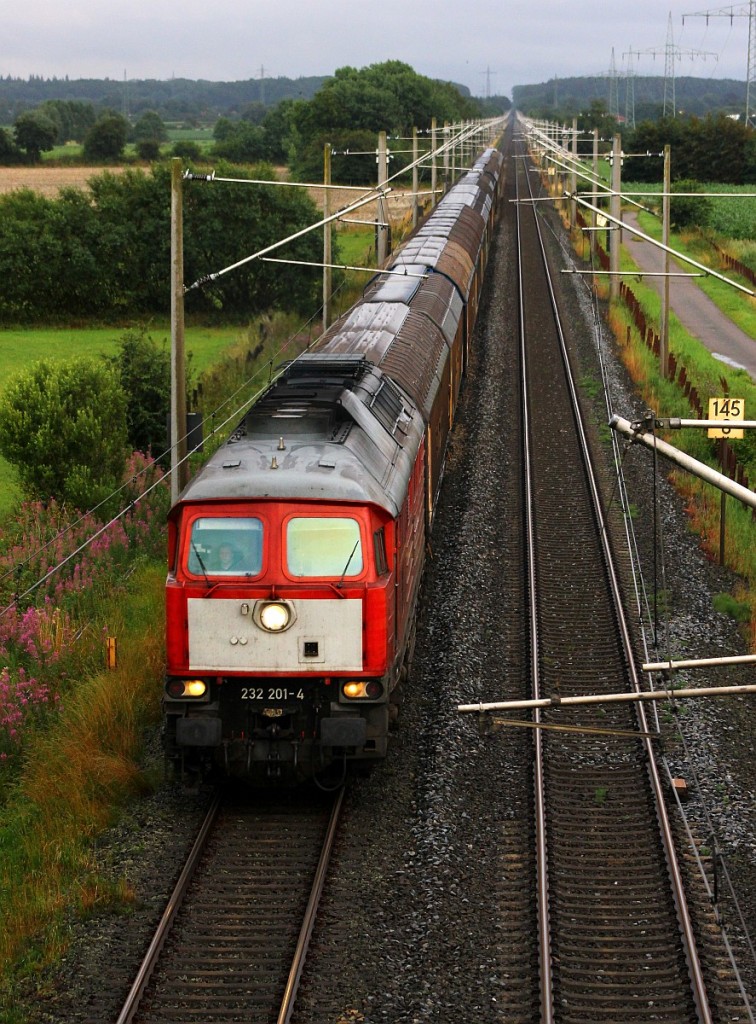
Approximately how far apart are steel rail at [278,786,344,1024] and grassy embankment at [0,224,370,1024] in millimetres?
1445

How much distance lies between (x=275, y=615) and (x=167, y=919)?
2692 mm

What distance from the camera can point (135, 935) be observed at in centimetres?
1000

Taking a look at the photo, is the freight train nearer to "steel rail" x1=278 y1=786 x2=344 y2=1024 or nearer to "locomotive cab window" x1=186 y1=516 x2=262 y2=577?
"locomotive cab window" x1=186 y1=516 x2=262 y2=577

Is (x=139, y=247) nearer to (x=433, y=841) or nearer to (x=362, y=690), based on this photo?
(x=362, y=690)

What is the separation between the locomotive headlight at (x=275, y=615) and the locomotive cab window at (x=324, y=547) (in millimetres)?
316

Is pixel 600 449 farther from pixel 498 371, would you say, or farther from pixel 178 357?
pixel 178 357

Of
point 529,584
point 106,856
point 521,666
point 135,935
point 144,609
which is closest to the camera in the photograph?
point 135,935

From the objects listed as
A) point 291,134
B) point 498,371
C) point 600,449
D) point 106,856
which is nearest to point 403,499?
point 106,856

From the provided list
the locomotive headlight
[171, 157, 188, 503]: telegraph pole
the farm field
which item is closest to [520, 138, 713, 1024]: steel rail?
the locomotive headlight

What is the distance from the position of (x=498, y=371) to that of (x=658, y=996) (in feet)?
84.8

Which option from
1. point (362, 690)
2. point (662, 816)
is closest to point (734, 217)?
point (662, 816)

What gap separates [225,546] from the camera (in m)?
11.6

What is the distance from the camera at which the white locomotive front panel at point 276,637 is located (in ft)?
37.7

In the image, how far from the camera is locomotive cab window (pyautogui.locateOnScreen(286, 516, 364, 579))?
1156 centimetres
